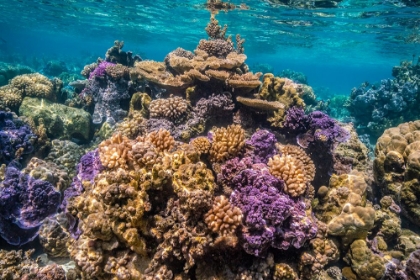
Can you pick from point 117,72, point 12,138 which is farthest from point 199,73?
point 12,138

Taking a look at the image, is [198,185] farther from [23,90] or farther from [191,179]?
[23,90]

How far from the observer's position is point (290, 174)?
4824 mm

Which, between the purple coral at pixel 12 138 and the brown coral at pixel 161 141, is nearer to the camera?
the brown coral at pixel 161 141

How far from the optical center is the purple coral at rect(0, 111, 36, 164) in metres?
6.65

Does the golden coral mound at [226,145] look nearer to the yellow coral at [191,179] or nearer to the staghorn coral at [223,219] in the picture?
the yellow coral at [191,179]

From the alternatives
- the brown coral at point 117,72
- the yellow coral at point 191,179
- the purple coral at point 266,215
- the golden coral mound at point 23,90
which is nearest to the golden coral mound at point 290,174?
the purple coral at point 266,215

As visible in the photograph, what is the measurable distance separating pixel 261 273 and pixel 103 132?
7043 millimetres

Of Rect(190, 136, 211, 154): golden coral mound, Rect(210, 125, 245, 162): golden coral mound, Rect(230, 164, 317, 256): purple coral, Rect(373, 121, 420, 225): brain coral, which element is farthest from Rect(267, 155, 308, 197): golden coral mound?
Rect(373, 121, 420, 225): brain coral

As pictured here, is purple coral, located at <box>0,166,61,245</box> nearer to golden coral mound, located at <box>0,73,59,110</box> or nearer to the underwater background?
the underwater background

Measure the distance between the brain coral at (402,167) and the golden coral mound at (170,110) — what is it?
517 centimetres

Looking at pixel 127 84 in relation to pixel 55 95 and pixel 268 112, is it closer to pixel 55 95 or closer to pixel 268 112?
pixel 55 95

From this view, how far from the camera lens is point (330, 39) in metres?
33.8

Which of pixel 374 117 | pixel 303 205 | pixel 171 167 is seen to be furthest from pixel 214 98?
pixel 374 117

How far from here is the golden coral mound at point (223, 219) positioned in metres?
3.74
